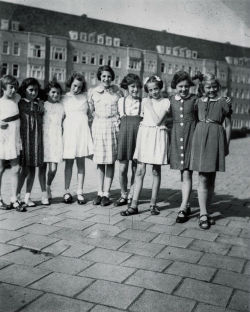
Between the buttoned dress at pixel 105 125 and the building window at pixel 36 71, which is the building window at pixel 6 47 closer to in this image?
the building window at pixel 36 71

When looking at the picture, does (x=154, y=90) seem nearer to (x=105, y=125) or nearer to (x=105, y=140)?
(x=105, y=125)

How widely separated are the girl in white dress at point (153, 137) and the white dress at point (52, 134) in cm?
118

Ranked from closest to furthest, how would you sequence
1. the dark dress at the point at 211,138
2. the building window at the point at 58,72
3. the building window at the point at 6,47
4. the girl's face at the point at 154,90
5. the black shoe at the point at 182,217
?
1. the dark dress at the point at 211,138
2. the black shoe at the point at 182,217
3. the girl's face at the point at 154,90
4. the building window at the point at 6,47
5. the building window at the point at 58,72

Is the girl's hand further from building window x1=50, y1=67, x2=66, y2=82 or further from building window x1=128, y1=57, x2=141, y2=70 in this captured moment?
building window x1=128, y1=57, x2=141, y2=70

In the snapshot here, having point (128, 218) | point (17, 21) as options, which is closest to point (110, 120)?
point (128, 218)

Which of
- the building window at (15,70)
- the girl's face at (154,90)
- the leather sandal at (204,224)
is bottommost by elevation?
the leather sandal at (204,224)

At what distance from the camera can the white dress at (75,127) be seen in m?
6.40

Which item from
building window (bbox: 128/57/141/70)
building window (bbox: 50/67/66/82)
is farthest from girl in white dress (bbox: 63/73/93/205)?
building window (bbox: 128/57/141/70)

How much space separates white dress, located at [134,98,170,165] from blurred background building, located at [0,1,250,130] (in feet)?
129

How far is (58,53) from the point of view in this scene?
57.2m

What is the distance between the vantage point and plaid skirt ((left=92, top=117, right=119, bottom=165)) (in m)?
6.42

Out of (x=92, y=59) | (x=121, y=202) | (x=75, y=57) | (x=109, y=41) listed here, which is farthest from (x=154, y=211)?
(x=109, y=41)

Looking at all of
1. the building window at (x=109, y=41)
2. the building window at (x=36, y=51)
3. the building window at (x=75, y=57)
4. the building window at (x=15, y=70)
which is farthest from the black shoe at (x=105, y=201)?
the building window at (x=109, y=41)

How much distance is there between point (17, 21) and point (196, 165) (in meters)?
54.4
